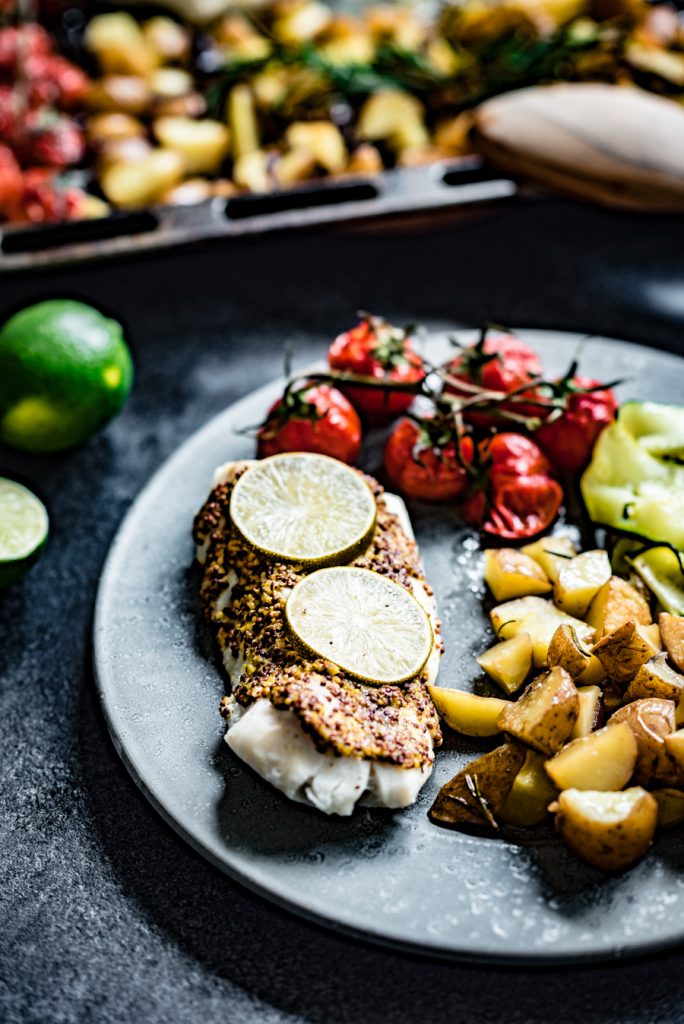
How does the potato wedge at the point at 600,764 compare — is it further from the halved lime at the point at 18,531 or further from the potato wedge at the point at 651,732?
the halved lime at the point at 18,531

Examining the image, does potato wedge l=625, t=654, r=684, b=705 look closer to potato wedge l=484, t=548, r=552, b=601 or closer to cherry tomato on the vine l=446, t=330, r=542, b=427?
potato wedge l=484, t=548, r=552, b=601

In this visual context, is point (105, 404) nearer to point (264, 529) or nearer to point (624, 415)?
point (264, 529)

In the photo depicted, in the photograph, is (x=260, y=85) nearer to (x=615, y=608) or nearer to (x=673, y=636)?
(x=615, y=608)

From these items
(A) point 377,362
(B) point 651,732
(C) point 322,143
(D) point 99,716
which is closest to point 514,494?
(A) point 377,362

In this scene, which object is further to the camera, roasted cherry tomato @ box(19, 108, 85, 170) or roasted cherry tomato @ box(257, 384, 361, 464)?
roasted cherry tomato @ box(19, 108, 85, 170)

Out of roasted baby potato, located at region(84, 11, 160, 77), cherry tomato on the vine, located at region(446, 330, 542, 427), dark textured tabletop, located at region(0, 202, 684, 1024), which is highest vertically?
roasted baby potato, located at region(84, 11, 160, 77)

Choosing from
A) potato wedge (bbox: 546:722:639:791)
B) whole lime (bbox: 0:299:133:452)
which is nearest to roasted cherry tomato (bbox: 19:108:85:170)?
whole lime (bbox: 0:299:133:452)

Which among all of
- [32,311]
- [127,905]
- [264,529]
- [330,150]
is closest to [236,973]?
[127,905]

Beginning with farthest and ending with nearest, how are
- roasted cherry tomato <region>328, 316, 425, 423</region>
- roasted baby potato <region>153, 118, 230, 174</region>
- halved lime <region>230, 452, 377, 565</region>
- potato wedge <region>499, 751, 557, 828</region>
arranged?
roasted baby potato <region>153, 118, 230, 174</region>
roasted cherry tomato <region>328, 316, 425, 423</region>
halved lime <region>230, 452, 377, 565</region>
potato wedge <region>499, 751, 557, 828</region>
